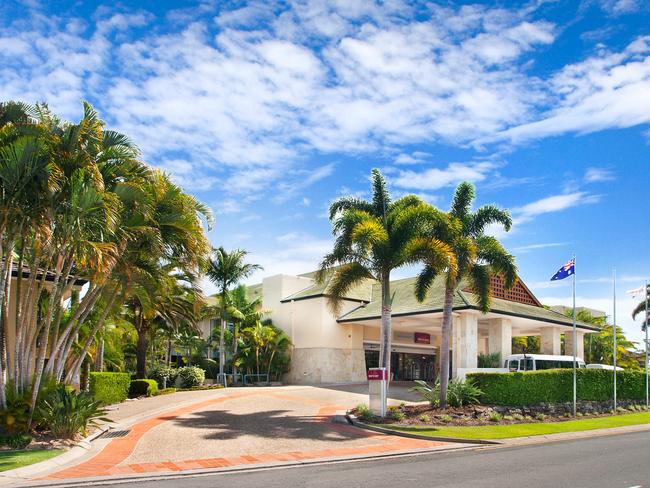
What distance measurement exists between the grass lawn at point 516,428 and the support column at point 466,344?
7481 mm

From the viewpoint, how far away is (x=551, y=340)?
39.8 metres

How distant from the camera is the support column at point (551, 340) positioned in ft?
130

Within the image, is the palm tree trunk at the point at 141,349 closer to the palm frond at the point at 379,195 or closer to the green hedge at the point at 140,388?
the green hedge at the point at 140,388

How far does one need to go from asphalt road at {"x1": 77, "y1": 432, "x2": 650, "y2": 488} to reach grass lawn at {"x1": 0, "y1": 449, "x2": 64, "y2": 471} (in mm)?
2975

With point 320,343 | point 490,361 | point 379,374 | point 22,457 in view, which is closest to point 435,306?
point 490,361

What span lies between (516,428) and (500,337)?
13392mm

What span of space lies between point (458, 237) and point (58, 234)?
1574 centimetres

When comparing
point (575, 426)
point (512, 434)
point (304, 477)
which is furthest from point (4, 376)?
point (575, 426)

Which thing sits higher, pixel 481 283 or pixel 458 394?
pixel 481 283

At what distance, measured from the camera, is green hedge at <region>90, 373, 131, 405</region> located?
2666 centimetres

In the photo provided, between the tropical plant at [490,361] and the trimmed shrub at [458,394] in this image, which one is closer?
the trimmed shrub at [458,394]

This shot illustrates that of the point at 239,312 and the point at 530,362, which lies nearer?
the point at 530,362

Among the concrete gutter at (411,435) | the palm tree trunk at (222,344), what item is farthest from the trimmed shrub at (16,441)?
the palm tree trunk at (222,344)

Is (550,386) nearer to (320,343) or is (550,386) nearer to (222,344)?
(320,343)
